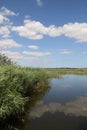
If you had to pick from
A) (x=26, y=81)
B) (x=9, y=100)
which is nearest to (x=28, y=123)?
(x=9, y=100)

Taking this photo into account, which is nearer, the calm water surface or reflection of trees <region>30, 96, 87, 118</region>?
the calm water surface

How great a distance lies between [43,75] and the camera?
36.8 m

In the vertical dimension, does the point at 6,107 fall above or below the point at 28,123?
above

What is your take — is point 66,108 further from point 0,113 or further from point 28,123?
point 0,113

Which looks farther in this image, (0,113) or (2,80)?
(2,80)

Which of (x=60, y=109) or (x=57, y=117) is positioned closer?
(x=57, y=117)

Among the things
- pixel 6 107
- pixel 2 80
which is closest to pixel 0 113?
pixel 6 107

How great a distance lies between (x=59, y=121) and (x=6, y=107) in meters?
5.04

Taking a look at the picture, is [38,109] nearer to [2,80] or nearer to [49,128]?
[49,128]

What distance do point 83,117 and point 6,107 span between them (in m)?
7.01

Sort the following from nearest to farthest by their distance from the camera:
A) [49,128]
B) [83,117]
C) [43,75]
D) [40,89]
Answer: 1. [49,128]
2. [83,117]
3. [40,89]
4. [43,75]

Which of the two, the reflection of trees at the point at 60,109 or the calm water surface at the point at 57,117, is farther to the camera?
the reflection of trees at the point at 60,109

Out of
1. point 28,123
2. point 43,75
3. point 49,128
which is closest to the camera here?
point 49,128

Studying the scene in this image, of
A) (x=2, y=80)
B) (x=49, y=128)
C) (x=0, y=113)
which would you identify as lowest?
(x=49, y=128)
